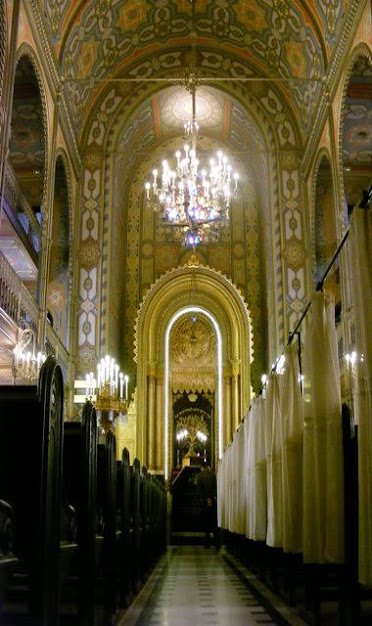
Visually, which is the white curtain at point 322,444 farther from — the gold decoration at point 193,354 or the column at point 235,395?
the gold decoration at point 193,354

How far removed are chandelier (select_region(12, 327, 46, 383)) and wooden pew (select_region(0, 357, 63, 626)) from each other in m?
7.92

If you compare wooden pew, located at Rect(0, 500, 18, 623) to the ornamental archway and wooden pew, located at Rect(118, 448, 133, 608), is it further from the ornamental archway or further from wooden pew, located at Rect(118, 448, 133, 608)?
the ornamental archway

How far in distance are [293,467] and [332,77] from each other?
10066 mm

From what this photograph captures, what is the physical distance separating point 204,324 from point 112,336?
16.4 feet

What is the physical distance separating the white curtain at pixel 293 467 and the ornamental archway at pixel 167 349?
40.5ft

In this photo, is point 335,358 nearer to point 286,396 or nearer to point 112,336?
point 286,396

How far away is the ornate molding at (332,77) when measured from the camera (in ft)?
37.6

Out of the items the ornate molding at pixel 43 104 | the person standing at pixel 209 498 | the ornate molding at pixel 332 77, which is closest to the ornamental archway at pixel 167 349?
the person standing at pixel 209 498

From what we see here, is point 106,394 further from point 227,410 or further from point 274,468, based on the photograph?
point 274,468

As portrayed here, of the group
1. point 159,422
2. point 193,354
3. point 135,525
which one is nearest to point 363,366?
point 135,525

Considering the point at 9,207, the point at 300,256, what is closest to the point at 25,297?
the point at 9,207

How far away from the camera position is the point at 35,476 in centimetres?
335

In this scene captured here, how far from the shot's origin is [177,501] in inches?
765

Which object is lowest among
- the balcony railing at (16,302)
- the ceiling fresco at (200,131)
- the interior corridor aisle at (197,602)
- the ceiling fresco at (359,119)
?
the interior corridor aisle at (197,602)
